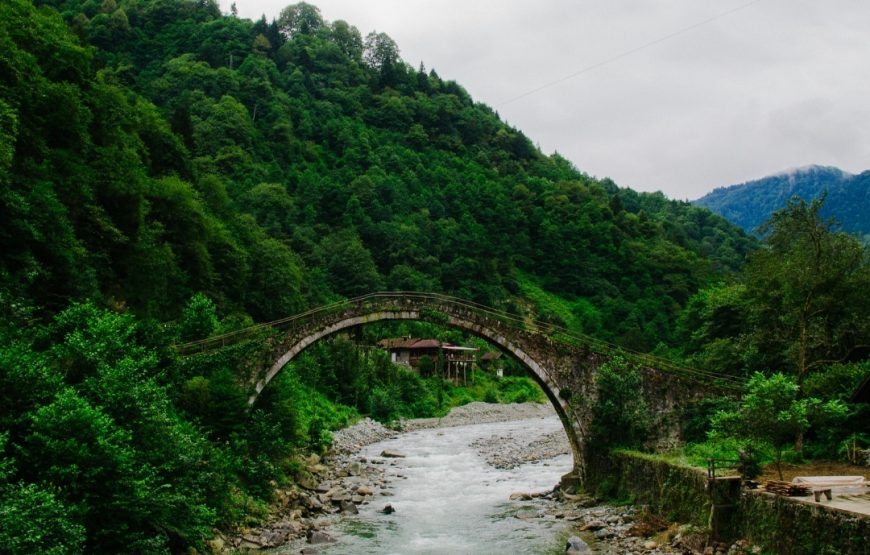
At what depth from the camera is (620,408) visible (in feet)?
74.1

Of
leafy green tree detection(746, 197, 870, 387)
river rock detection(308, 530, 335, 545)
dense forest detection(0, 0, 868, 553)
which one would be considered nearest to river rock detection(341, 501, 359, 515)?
dense forest detection(0, 0, 868, 553)

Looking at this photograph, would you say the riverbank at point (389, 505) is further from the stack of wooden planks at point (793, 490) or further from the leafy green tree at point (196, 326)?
the leafy green tree at point (196, 326)

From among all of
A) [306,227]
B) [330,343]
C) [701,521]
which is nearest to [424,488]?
[701,521]

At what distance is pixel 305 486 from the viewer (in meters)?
22.8

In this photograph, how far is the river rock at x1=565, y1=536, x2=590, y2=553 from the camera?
15.5 m

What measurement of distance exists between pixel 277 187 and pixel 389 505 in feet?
210

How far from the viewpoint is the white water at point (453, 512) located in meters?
16.9

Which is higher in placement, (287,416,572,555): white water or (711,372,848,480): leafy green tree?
(711,372,848,480): leafy green tree

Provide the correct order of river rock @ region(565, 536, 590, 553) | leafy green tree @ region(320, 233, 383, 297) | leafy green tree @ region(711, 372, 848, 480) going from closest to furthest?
leafy green tree @ region(711, 372, 848, 480) → river rock @ region(565, 536, 590, 553) → leafy green tree @ region(320, 233, 383, 297)

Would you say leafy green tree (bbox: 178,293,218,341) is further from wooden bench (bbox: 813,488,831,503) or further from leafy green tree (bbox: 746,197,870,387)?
leafy green tree (bbox: 746,197,870,387)

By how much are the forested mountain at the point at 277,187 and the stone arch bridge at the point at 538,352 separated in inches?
285

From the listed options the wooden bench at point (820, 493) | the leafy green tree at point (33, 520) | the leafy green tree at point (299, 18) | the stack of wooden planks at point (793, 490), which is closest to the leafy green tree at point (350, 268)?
the stack of wooden planks at point (793, 490)

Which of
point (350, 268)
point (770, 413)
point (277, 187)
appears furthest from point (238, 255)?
point (277, 187)

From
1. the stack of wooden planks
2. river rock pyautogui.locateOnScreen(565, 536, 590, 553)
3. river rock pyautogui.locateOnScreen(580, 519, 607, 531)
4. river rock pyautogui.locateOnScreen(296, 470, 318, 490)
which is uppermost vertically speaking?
the stack of wooden planks
